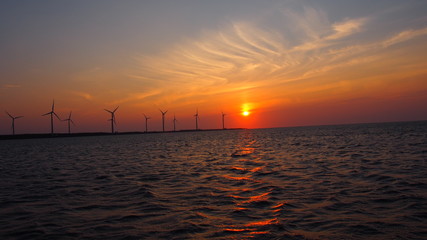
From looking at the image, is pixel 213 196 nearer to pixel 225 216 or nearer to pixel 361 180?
pixel 225 216

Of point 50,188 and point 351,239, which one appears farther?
point 50,188

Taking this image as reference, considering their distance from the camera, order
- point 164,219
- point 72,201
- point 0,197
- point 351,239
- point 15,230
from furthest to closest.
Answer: point 0,197, point 72,201, point 164,219, point 15,230, point 351,239

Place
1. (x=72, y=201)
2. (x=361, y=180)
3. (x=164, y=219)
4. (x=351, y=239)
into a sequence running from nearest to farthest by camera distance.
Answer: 1. (x=351, y=239)
2. (x=164, y=219)
3. (x=72, y=201)
4. (x=361, y=180)

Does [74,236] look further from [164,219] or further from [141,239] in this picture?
[164,219]

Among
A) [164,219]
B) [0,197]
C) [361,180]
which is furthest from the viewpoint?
[361,180]

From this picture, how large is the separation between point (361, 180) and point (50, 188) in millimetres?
20040

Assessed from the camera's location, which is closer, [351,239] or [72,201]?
[351,239]

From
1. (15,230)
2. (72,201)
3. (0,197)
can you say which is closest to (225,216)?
(15,230)

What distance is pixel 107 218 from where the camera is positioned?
1252 centimetres

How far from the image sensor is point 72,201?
16.1m

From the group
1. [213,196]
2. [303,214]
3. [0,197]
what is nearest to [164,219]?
[213,196]

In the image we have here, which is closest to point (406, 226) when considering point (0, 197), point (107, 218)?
point (107, 218)

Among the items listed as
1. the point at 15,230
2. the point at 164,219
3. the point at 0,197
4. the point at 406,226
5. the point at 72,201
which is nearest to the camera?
the point at 406,226

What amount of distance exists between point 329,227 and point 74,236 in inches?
341
